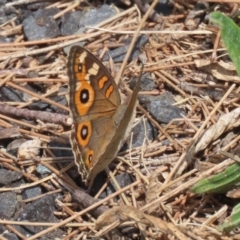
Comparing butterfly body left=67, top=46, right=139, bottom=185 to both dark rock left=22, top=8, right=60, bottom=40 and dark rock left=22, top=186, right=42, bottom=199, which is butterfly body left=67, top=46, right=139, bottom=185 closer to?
dark rock left=22, top=186, right=42, bottom=199

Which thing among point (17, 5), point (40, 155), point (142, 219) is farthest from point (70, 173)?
point (17, 5)

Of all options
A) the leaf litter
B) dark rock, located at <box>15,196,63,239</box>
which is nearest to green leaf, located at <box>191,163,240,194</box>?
the leaf litter

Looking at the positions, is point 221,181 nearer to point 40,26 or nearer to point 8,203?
point 8,203

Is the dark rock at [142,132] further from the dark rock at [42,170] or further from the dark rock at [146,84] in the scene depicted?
the dark rock at [42,170]

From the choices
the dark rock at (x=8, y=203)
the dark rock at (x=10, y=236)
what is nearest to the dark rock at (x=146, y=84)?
the dark rock at (x=8, y=203)

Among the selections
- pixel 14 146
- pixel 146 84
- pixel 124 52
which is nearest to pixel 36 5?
pixel 124 52

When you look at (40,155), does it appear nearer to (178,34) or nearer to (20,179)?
(20,179)

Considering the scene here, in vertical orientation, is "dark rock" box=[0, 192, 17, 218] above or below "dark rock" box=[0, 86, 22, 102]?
below
